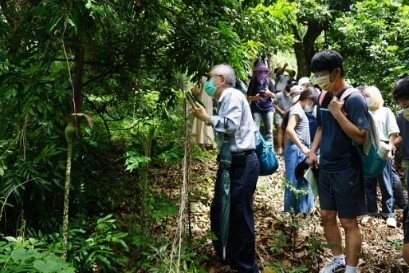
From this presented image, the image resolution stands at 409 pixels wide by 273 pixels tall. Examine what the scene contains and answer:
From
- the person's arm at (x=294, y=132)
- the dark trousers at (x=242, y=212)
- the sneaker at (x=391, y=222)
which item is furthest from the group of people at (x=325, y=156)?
the sneaker at (x=391, y=222)

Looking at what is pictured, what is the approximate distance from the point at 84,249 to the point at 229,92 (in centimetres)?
157

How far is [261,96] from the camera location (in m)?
7.14

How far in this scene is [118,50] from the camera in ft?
13.3

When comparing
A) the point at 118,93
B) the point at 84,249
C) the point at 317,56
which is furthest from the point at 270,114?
the point at 84,249

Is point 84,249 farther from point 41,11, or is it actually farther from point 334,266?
point 334,266

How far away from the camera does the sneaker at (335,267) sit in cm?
357

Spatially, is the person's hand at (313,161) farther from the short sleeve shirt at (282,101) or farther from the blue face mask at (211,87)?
the short sleeve shirt at (282,101)

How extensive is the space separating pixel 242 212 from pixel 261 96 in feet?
12.9

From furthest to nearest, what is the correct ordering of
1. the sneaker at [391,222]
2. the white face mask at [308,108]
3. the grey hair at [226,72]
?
1. the white face mask at [308,108]
2. the sneaker at [391,222]
3. the grey hair at [226,72]

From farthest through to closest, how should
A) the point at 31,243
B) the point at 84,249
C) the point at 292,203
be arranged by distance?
the point at 292,203 → the point at 84,249 → the point at 31,243

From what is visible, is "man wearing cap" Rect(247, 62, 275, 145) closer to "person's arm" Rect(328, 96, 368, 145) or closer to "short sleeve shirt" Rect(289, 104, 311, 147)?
"short sleeve shirt" Rect(289, 104, 311, 147)

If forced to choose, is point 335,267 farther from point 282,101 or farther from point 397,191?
point 282,101

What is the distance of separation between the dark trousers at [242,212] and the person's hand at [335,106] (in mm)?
701

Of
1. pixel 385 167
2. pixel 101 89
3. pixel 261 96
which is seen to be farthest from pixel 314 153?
pixel 261 96
